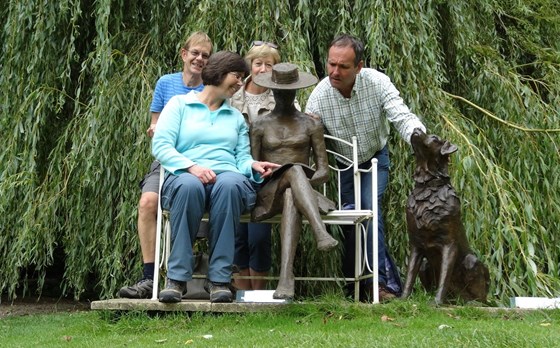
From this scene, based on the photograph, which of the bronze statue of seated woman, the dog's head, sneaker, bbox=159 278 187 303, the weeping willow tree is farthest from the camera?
the weeping willow tree

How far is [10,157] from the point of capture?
6980 millimetres

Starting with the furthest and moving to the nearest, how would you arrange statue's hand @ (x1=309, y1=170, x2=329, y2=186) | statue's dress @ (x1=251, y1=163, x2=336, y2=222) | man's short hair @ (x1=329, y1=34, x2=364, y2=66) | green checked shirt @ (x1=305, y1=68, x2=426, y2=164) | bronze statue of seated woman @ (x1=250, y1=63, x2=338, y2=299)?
green checked shirt @ (x1=305, y1=68, x2=426, y2=164)
man's short hair @ (x1=329, y1=34, x2=364, y2=66)
statue's hand @ (x1=309, y1=170, x2=329, y2=186)
statue's dress @ (x1=251, y1=163, x2=336, y2=222)
bronze statue of seated woman @ (x1=250, y1=63, x2=338, y2=299)

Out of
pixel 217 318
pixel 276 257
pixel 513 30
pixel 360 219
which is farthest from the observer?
pixel 513 30

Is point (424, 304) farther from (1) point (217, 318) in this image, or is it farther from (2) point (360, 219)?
(1) point (217, 318)

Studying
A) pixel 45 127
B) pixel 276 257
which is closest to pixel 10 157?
pixel 45 127

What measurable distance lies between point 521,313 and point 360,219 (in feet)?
3.73

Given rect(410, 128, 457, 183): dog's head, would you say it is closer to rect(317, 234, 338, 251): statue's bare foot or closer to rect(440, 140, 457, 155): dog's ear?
rect(440, 140, 457, 155): dog's ear

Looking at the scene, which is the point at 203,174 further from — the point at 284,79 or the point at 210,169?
the point at 284,79

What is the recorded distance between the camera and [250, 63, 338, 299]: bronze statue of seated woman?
5074 mm

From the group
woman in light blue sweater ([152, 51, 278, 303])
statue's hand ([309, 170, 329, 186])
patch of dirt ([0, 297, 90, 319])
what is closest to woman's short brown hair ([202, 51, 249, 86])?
woman in light blue sweater ([152, 51, 278, 303])

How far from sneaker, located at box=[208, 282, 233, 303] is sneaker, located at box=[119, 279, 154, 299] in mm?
559

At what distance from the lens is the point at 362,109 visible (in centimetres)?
588

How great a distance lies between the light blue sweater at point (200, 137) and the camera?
5.38 meters

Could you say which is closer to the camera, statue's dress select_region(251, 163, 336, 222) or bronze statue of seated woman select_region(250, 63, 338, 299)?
bronze statue of seated woman select_region(250, 63, 338, 299)
